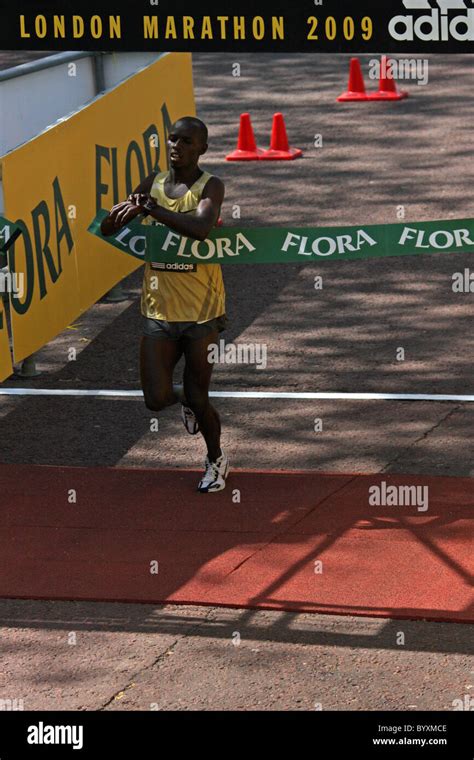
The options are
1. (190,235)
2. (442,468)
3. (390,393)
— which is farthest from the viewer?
(390,393)

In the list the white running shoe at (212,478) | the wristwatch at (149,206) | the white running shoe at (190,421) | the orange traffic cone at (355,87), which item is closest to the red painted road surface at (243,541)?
the white running shoe at (212,478)

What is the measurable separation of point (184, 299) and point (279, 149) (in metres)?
10.3

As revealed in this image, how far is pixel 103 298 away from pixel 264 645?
23.6 ft

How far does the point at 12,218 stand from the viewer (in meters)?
11.4

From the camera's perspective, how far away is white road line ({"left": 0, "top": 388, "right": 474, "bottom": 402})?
11.4m

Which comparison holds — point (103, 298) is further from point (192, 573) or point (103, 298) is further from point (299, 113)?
point (299, 113)

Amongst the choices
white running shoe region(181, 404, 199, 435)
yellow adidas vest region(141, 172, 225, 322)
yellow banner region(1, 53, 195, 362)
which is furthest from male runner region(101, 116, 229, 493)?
yellow banner region(1, 53, 195, 362)

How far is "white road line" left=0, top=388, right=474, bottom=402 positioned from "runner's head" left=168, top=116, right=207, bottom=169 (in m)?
2.86

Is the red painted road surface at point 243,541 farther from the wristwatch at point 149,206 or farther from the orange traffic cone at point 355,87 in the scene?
the orange traffic cone at point 355,87

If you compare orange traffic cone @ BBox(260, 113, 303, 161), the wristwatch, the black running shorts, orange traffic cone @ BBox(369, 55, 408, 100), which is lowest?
orange traffic cone @ BBox(260, 113, 303, 161)

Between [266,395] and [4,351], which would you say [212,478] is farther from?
[4,351]

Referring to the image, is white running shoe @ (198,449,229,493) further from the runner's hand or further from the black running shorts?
the runner's hand
